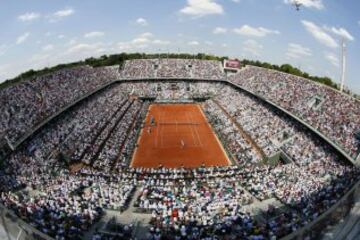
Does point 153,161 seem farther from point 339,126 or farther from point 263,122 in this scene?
point 339,126

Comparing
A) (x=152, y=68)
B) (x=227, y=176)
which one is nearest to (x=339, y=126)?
(x=227, y=176)

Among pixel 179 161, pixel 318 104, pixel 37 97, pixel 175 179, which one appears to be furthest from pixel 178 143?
pixel 37 97

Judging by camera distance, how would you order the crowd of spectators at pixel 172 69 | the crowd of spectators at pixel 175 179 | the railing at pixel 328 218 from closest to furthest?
the railing at pixel 328 218 → the crowd of spectators at pixel 175 179 → the crowd of spectators at pixel 172 69

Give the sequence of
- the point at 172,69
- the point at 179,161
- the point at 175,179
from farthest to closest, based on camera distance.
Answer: the point at 172,69 → the point at 179,161 → the point at 175,179

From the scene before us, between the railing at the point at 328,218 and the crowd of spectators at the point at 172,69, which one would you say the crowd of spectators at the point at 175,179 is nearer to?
the railing at the point at 328,218

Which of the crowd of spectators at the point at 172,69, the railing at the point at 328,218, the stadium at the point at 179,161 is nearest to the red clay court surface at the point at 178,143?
the stadium at the point at 179,161

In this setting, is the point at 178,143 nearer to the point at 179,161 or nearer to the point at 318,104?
the point at 179,161

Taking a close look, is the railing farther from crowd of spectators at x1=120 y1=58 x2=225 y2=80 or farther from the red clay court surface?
crowd of spectators at x1=120 y1=58 x2=225 y2=80
